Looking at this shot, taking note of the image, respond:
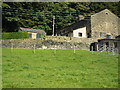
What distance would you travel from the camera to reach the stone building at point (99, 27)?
171ft

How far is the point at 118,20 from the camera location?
55.5m

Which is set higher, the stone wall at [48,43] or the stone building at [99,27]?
the stone building at [99,27]

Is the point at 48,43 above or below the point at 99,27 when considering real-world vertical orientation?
below

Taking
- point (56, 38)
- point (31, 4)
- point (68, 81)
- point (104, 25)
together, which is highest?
point (31, 4)

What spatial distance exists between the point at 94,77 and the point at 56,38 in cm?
2870

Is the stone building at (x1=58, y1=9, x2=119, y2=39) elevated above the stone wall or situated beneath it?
elevated above

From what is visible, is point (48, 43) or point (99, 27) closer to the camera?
point (48, 43)

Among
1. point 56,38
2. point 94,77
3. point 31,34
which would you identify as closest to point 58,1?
point 31,34

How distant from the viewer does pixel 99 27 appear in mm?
52781

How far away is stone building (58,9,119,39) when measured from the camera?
52.2 m

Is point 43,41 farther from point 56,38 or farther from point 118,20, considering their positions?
point 118,20

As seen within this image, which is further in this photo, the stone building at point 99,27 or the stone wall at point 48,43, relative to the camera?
the stone building at point 99,27

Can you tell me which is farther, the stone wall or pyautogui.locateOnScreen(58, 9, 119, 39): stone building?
pyautogui.locateOnScreen(58, 9, 119, 39): stone building

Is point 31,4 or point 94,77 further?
point 31,4
